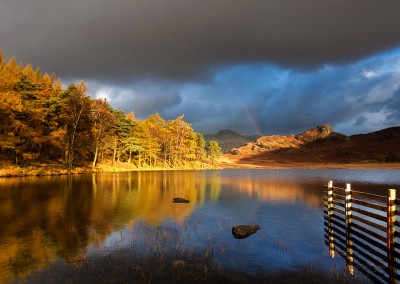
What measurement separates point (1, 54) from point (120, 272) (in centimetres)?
13866

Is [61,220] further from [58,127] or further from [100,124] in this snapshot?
[100,124]

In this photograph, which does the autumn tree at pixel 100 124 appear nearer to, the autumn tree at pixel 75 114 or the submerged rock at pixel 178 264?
the autumn tree at pixel 75 114

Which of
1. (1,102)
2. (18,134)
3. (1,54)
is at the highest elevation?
(1,54)

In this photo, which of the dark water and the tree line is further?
the tree line

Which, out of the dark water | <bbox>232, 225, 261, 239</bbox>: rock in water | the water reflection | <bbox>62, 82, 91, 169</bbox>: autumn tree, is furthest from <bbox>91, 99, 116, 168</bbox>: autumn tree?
<bbox>232, 225, 261, 239</bbox>: rock in water

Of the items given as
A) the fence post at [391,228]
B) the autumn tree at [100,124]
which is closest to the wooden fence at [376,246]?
the fence post at [391,228]

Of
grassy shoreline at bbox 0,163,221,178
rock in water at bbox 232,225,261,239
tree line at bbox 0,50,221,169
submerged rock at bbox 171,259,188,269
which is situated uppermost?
tree line at bbox 0,50,221,169

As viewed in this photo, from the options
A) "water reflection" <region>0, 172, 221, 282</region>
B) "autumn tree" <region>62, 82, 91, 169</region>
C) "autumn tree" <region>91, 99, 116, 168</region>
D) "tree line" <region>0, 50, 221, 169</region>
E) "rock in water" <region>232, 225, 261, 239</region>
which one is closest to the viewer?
"water reflection" <region>0, 172, 221, 282</region>

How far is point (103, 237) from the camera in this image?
17.0 meters

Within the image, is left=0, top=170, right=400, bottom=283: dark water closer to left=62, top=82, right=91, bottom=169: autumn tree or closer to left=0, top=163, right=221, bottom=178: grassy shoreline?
left=0, top=163, right=221, bottom=178: grassy shoreline

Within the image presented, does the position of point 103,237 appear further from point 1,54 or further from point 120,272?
point 1,54

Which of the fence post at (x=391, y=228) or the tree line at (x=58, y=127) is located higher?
the tree line at (x=58, y=127)

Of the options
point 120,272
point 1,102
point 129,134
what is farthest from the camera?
point 129,134

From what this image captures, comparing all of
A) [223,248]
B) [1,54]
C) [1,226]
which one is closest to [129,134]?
[1,54]
